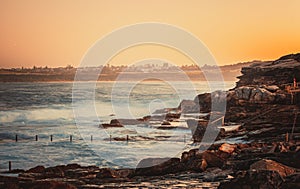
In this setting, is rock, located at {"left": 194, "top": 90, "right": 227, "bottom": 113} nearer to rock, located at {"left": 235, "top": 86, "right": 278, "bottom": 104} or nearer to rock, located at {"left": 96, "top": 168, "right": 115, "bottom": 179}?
rock, located at {"left": 235, "top": 86, "right": 278, "bottom": 104}

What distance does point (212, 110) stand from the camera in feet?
147

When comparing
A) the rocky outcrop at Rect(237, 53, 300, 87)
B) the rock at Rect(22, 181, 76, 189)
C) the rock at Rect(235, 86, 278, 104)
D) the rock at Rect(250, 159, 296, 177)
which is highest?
the rocky outcrop at Rect(237, 53, 300, 87)

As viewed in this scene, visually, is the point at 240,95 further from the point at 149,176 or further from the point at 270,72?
the point at 149,176

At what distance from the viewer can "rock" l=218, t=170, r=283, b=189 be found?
46.5ft

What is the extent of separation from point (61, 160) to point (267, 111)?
16.6 m

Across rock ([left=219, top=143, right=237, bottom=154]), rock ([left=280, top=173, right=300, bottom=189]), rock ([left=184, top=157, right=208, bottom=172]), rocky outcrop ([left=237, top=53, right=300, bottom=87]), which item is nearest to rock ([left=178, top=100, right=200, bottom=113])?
rocky outcrop ([left=237, top=53, right=300, bottom=87])

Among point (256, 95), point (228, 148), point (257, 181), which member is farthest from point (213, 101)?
point (257, 181)

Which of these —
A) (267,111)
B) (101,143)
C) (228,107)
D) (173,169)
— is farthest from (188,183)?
(228,107)

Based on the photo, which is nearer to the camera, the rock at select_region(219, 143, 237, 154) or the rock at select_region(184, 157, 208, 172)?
the rock at select_region(184, 157, 208, 172)

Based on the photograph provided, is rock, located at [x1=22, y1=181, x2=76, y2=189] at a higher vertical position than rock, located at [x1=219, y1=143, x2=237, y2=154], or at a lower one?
lower

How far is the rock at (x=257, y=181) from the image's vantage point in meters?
14.2

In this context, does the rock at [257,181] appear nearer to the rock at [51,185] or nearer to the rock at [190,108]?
the rock at [51,185]

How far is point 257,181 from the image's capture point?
47.3 feet

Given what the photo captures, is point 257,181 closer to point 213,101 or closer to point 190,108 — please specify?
point 213,101
